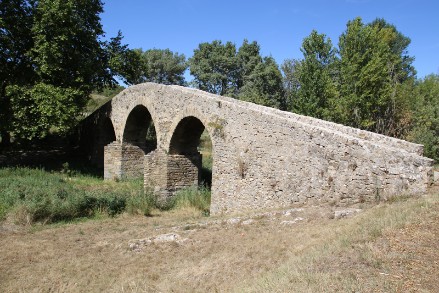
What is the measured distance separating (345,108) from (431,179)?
1670 cm

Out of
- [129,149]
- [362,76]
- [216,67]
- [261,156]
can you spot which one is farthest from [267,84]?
[261,156]

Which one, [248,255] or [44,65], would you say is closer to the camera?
[248,255]

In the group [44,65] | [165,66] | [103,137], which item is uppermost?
[165,66]

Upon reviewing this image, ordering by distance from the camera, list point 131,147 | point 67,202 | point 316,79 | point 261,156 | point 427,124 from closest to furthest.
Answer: point 261,156
point 67,202
point 131,147
point 427,124
point 316,79

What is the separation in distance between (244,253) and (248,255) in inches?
4.8

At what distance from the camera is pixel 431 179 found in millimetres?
7402

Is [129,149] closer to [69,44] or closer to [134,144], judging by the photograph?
[134,144]

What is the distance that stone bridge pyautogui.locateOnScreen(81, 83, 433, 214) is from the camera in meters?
7.93

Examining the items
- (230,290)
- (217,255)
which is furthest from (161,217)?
(230,290)

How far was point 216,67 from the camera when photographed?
1766 inches

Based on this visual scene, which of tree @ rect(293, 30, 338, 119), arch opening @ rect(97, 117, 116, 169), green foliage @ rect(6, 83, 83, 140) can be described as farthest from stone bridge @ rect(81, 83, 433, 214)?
tree @ rect(293, 30, 338, 119)

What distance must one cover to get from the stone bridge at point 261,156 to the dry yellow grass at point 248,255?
0.77 m

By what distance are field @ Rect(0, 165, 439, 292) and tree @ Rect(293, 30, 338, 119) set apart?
54.0 feet

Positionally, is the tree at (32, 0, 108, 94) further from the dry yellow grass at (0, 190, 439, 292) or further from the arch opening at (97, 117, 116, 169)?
the dry yellow grass at (0, 190, 439, 292)
